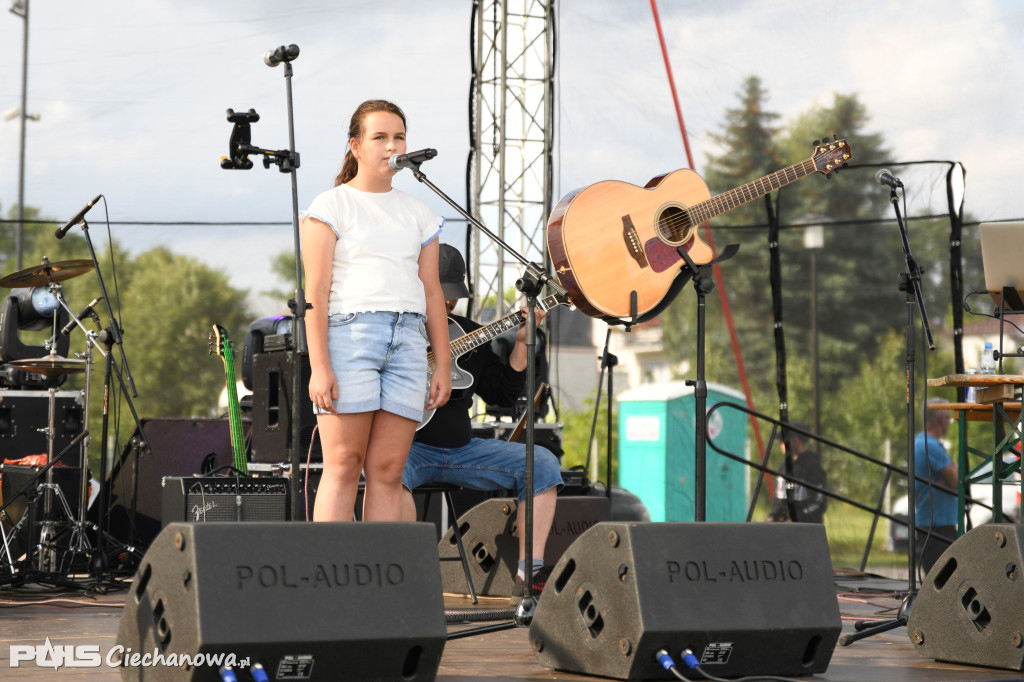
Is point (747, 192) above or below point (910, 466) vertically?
above

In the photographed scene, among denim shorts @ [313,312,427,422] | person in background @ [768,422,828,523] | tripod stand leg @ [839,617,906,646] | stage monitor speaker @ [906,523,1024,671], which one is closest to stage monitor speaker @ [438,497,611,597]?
tripod stand leg @ [839,617,906,646]

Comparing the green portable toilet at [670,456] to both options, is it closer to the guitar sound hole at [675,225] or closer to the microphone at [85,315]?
the guitar sound hole at [675,225]

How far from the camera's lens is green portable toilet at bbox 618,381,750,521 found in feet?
26.4

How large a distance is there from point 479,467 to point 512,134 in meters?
3.29

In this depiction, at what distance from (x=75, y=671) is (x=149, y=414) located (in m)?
8.21

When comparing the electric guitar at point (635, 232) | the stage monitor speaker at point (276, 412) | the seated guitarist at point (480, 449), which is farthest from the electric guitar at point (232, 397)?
the electric guitar at point (635, 232)

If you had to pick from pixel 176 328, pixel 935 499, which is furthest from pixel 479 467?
pixel 176 328

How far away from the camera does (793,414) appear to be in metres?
9.90

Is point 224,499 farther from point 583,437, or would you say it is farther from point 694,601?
point 583,437

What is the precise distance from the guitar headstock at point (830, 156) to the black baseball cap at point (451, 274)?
4.41 ft

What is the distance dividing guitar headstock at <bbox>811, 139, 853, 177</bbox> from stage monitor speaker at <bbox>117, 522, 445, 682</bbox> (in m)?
2.49

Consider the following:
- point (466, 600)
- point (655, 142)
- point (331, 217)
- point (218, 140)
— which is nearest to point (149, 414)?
point (218, 140)

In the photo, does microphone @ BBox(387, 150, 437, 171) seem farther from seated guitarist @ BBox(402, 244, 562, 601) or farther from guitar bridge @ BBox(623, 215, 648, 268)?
guitar bridge @ BBox(623, 215, 648, 268)

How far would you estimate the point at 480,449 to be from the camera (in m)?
3.97
